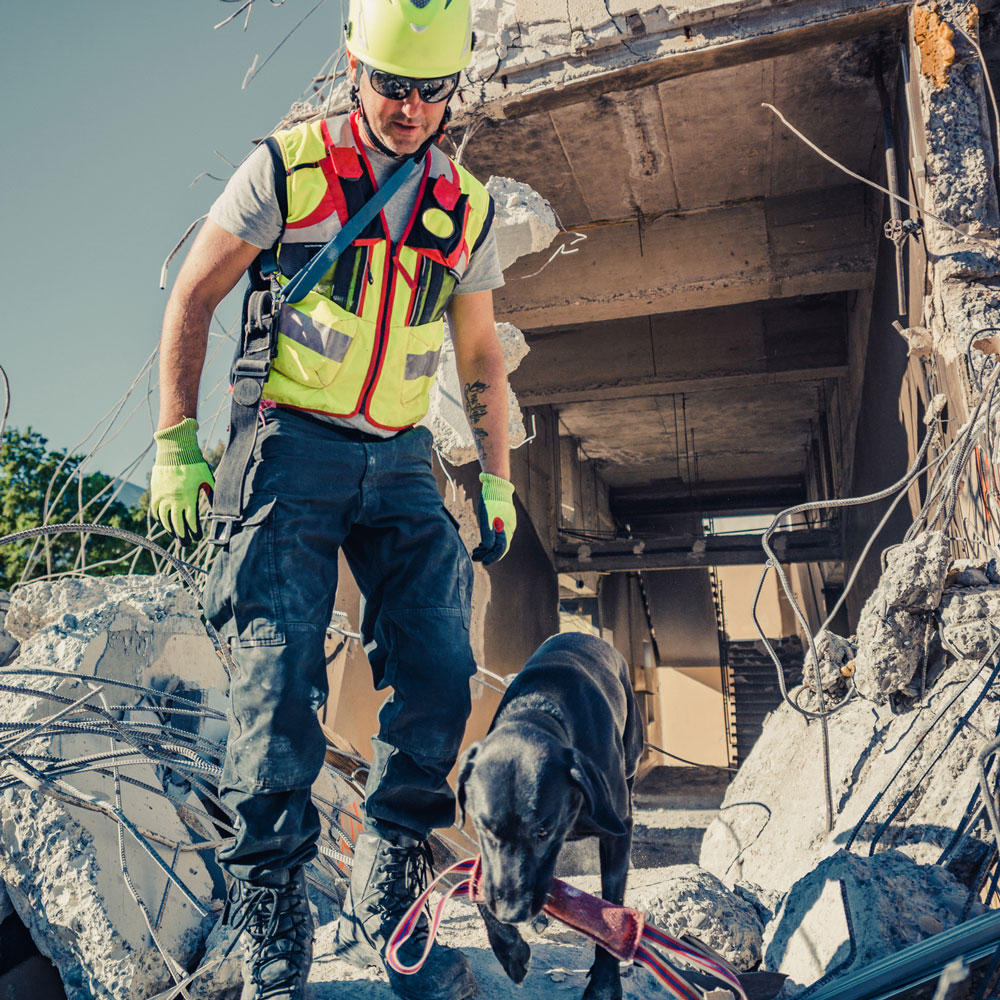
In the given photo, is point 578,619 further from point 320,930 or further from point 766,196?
point 320,930

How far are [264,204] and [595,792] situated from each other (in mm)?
1505

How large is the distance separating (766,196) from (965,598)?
449cm

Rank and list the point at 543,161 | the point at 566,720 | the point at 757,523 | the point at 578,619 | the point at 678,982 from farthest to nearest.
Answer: the point at 757,523, the point at 578,619, the point at 543,161, the point at 566,720, the point at 678,982

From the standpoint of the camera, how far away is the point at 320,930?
2.37 m

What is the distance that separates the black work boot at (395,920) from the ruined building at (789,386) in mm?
155

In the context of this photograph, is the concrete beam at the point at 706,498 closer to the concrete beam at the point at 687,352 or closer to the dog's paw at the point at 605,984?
the concrete beam at the point at 687,352

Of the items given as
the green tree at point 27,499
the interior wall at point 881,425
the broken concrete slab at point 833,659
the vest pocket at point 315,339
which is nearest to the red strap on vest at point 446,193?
the vest pocket at point 315,339

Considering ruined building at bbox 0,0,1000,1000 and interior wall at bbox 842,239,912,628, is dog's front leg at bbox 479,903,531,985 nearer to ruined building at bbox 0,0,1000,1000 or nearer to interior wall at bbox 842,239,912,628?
ruined building at bbox 0,0,1000,1000

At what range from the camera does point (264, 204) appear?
6.27ft

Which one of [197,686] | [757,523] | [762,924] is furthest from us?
[757,523]

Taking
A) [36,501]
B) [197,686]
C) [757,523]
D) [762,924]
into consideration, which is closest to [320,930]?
[197,686]

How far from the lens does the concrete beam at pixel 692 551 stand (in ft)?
31.3

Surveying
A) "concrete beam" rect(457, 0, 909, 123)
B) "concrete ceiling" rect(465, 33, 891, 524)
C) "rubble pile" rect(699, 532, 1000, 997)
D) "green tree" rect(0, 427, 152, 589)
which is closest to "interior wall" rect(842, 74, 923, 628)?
"concrete ceiling" rect(465, 33, 891, 524)

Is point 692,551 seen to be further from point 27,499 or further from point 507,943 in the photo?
point 27,499
